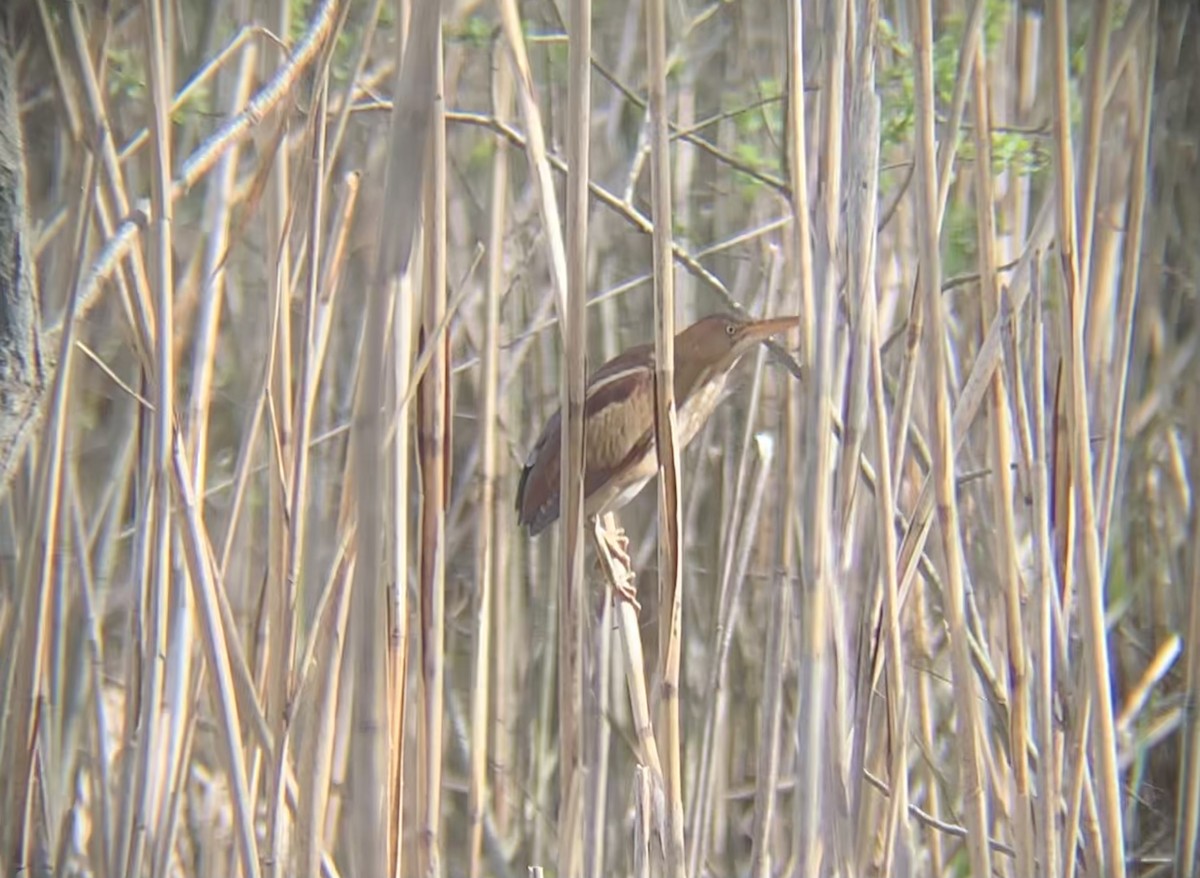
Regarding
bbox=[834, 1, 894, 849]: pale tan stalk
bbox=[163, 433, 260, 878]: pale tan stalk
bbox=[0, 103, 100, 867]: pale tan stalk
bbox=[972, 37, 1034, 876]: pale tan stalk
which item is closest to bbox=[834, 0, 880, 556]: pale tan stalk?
bbox=[834, 1, 894, 849]: pale tan stalk

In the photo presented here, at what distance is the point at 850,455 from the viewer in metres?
1.14

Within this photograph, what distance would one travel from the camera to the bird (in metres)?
1.97

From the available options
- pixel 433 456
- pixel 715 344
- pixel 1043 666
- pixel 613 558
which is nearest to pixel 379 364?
pixel 433 456

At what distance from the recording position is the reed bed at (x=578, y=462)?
986mm

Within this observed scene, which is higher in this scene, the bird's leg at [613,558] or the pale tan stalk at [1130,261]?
the pale tan stalk at [1130,261]

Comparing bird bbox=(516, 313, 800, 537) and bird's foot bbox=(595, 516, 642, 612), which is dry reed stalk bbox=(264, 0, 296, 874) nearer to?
bird's foot bbox=(595, 516, 642, 612)

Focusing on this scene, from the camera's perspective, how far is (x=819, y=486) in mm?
1076

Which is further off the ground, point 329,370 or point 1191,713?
point 329,370

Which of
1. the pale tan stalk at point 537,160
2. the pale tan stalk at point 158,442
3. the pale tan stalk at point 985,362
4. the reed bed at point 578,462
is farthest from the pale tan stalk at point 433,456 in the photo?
the pale tan stalk at point 985,362

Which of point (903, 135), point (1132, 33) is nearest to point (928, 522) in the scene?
point (1132, 33)

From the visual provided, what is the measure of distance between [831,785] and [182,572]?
0.65m

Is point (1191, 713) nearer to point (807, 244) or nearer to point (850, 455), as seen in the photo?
point (850, 455)

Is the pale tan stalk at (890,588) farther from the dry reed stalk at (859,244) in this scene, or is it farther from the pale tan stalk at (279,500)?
the pale tan stalk at (279,500)

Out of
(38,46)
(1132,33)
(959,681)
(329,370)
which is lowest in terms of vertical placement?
(959,681)
